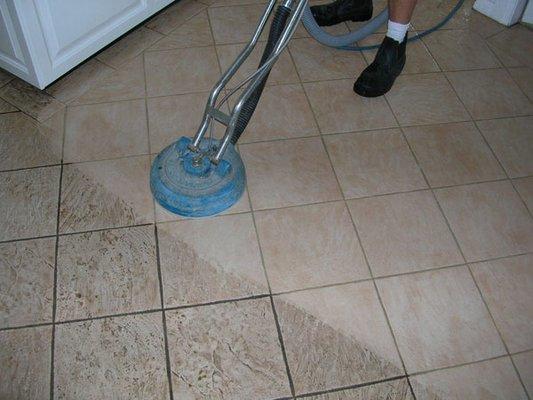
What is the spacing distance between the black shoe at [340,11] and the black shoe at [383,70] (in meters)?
0.33

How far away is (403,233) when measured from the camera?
1.36m

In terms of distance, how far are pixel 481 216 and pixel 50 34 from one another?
130 cm

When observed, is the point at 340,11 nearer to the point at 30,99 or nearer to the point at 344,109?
the point at 344,109

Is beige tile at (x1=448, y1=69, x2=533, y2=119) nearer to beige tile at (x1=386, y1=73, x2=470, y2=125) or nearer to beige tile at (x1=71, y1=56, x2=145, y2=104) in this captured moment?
beige tile at (x1=386, y1=73, x2=470, y2=125)

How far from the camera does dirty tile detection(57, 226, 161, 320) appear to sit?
1.17m

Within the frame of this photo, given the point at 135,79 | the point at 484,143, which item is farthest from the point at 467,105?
the point at 135,79

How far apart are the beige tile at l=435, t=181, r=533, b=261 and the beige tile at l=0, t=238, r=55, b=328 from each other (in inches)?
40.2

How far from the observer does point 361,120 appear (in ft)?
5.40

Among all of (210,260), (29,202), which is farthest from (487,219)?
(29,202)

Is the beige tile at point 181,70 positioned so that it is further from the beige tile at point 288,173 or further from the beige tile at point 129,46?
the beige tile at point 288,173

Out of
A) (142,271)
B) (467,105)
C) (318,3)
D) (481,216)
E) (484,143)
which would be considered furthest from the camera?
(318,3)

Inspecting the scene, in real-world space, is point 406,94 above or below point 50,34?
below

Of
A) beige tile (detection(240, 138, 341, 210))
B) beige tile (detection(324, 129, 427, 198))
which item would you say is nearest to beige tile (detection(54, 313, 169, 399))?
beige tile (detection(240, 138, 341, 210))

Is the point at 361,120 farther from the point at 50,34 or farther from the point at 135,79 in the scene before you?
the point at 50,34
